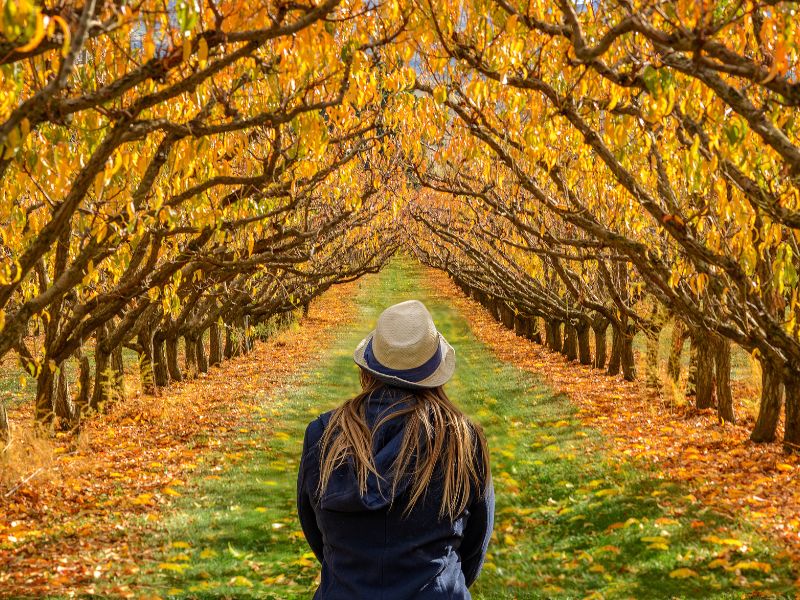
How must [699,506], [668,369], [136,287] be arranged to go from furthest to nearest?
[668,369] < [136,287] < [699,506]

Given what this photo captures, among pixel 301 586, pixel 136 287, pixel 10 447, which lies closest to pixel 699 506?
pixel 301 586

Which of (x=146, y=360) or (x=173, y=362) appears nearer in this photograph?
(x=146, y=360)

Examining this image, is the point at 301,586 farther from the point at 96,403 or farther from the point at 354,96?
the point at 96,403

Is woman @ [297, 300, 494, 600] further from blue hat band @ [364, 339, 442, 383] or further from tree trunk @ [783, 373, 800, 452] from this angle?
tree trunk @ [783, 373, 800, 452]

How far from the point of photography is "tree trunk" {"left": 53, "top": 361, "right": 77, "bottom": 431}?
12.9 meters

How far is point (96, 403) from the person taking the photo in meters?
14.9

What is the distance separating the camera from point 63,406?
13.1 meters

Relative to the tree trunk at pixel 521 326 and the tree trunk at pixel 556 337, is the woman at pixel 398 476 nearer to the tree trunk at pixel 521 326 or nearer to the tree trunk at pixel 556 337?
the tree trunk at pixel 556 337

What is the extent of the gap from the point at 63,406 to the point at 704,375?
1073 centimetres

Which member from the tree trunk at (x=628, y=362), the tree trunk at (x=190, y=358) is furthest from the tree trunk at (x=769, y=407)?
the tree trunk at (x=190, y=358)

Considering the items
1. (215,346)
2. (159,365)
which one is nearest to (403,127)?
(159,365)

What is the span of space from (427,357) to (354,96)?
6056mm

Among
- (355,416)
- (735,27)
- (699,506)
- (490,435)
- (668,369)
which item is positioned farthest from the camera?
(668,369)

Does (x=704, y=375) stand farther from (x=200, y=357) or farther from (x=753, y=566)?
(x=200, y=357)
